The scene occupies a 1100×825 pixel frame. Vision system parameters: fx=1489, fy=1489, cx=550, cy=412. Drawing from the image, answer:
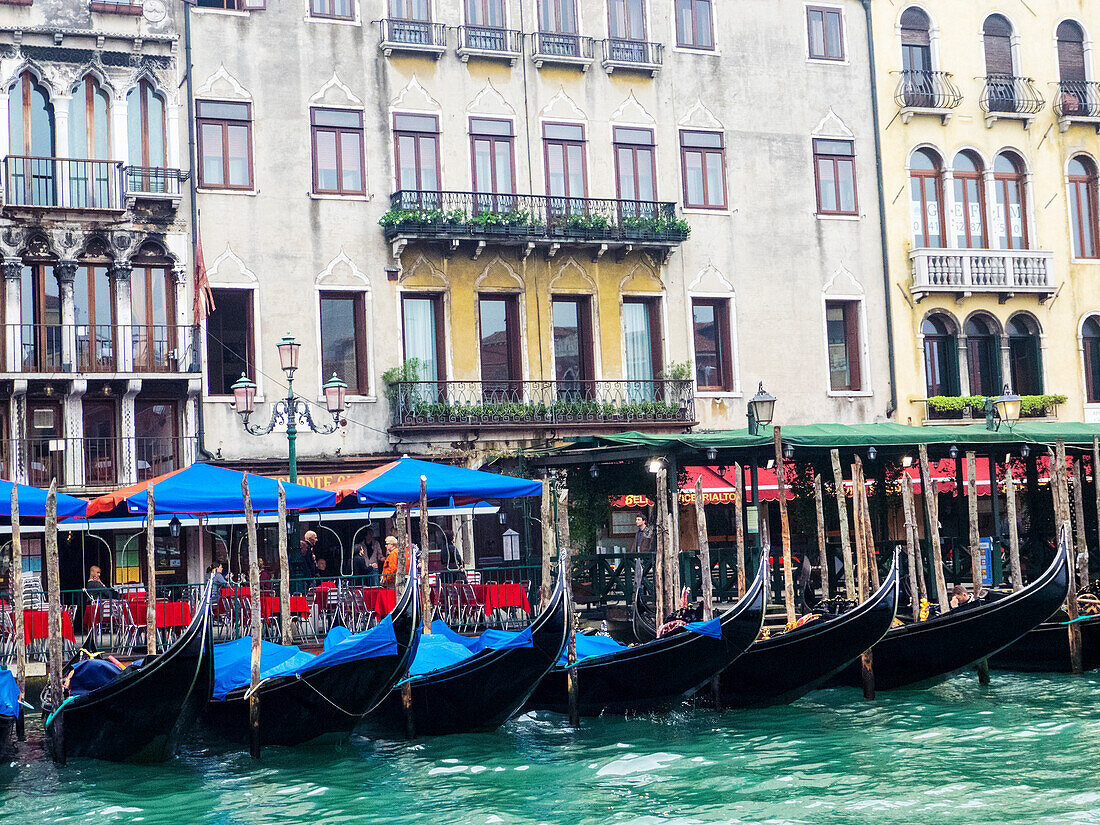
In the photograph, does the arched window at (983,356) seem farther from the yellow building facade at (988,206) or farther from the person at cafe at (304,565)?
the person at cafe at (304,565)

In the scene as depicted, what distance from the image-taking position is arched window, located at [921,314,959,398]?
2336 cm

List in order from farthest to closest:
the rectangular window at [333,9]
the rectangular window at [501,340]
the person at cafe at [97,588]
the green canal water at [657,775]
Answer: the rectangular window at [501,340], the rectangular window at [333,9], the person at cafe at [97,588], the green canal water at [657,775]

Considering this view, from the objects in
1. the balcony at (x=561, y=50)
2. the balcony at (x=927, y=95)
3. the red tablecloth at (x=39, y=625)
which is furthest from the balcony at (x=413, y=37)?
the red tablecloth at (x=39, y=625)

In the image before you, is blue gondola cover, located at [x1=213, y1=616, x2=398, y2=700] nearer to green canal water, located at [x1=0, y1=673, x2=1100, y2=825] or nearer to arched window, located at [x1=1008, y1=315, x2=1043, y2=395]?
green canal water, located at [x1=0, y1=673, x2=1100, y2=825]

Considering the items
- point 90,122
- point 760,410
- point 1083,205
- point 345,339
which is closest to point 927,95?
point 1083,205

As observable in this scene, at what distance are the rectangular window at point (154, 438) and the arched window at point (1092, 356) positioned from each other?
14.3 metres

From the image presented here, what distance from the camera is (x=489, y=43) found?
846 inches

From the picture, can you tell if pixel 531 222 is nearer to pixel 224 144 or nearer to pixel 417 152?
pixel 417 152

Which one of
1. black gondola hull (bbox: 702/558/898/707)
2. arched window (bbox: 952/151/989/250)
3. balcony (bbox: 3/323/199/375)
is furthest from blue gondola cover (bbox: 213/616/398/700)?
arched window (bbox: 952/151/989/250)

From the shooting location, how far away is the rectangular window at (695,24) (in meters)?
22.7

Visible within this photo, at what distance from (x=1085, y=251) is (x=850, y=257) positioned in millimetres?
4171

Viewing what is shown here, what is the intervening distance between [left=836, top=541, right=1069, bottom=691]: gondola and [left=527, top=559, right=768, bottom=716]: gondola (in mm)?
1708

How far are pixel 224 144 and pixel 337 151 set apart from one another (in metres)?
1.55

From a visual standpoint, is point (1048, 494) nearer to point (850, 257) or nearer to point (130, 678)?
point (850, 257)
